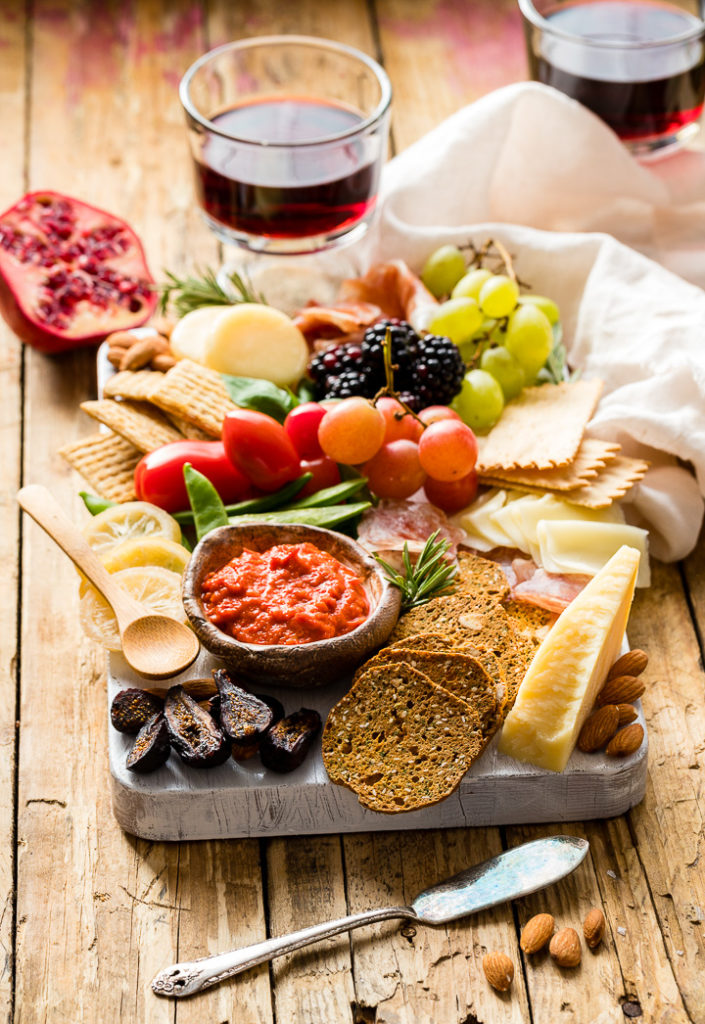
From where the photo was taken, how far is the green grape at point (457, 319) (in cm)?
270

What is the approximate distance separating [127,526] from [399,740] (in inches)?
28.6

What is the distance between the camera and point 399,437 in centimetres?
249

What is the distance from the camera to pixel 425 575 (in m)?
2.25

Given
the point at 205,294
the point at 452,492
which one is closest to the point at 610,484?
the point at 452,492

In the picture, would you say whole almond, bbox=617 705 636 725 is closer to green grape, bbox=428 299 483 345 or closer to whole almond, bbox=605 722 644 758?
whole almond, bbox=605 722 644 758

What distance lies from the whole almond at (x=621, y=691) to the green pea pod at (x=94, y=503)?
103 cm

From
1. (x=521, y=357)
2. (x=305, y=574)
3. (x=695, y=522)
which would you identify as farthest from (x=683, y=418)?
(x=305, y=574)

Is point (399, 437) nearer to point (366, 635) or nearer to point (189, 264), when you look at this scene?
point (366, 635)

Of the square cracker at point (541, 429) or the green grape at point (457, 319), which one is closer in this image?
the square cracker at point (541, 429)

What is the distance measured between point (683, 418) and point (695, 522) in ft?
0.71

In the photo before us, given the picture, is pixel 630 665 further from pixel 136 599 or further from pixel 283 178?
pixel 283 178

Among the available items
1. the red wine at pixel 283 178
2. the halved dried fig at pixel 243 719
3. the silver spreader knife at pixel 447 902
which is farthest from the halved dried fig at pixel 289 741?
the red wine at pixel 283 178

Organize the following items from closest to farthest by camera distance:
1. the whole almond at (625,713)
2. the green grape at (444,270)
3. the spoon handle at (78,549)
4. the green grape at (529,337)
Answer: the whole almond at (625,713) < the spoon handle at (78,549) < the green grape at (529,337) < the green grape at (444,270)

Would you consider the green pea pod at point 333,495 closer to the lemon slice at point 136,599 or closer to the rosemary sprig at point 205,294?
the lemon slice at point 136,599
